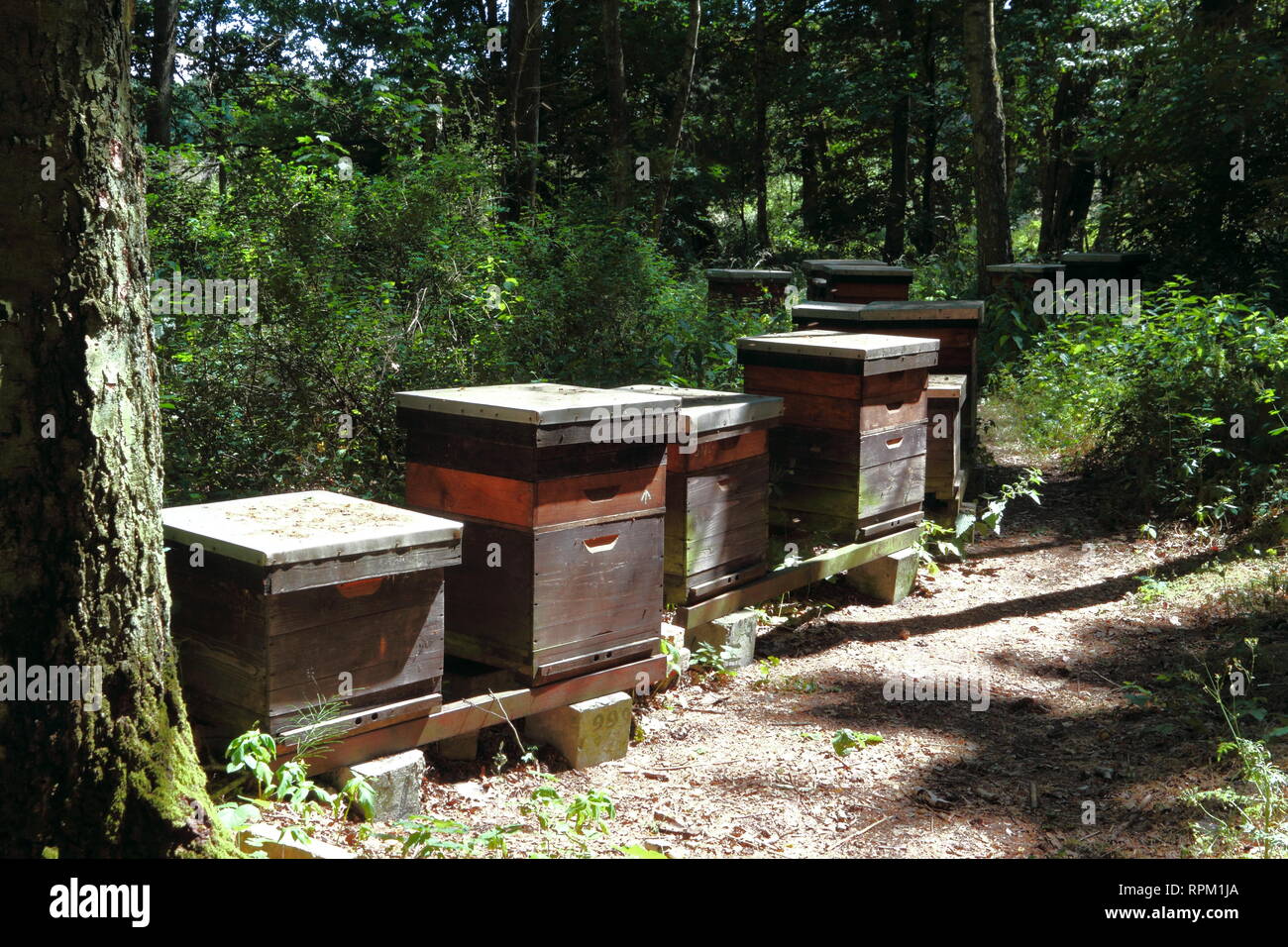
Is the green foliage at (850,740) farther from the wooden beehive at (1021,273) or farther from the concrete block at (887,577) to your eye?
the wooden beehive at (1021,273)

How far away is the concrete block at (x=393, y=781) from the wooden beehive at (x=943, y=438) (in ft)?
14.0

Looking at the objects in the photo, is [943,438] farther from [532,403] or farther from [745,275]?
[745,275]

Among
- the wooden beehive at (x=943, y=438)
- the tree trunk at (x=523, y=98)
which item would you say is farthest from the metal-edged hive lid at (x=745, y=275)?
the wooden beehive at (x=943, y=438)

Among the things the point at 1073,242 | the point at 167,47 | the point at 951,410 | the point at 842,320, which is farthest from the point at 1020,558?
the point at 1073,242

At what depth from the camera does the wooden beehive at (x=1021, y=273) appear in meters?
10.9

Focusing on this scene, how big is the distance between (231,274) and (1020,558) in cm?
510

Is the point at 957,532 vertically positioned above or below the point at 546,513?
below

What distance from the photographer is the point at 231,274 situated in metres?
5.29

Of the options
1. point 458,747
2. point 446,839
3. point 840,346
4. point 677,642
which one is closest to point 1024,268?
point 840,346

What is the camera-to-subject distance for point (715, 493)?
4.64m

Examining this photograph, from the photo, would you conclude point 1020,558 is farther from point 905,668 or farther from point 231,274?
point 231,274

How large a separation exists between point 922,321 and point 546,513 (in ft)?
15.2

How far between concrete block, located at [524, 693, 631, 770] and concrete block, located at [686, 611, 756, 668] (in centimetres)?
89

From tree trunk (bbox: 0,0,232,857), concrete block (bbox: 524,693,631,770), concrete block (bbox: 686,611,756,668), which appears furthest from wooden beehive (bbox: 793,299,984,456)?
tree trunk (bbox: 0,0,232,857)
